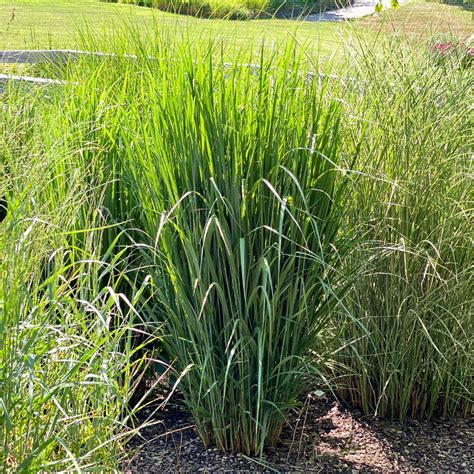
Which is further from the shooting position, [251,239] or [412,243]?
[412,243]

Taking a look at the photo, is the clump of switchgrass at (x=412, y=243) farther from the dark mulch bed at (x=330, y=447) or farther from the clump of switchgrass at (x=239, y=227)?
the clump of switchgrass at (x=239, y=227)

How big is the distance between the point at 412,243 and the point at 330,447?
Answer: 2.53 feet

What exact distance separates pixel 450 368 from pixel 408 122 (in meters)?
0.91

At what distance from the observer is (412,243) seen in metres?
2.78

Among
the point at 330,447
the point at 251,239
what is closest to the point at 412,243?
the point at 251,239

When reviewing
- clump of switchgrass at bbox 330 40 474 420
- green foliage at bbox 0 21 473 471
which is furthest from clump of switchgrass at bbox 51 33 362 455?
clump of switchgrass at bbox 330 40 474 420

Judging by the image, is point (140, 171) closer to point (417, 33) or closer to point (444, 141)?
point (444, 141)

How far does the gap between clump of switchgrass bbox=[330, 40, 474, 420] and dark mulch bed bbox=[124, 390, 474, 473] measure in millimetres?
102

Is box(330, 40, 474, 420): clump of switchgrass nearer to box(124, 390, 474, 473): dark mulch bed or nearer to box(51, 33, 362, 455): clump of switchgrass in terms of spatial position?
box(124, 390, 474, 473): dark mulch bed

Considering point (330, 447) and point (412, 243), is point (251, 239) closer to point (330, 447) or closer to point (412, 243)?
point (412, 243)

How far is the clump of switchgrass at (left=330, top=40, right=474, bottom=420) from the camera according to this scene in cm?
277

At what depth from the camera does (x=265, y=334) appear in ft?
7.91

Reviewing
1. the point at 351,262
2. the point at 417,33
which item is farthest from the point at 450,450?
the point at 417,33

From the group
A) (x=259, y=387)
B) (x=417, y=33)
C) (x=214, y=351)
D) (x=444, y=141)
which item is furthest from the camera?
(x=417, y=33)
